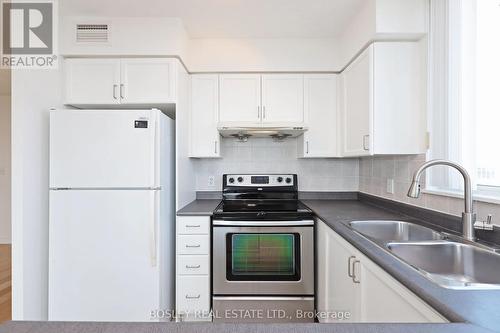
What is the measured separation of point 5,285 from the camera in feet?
9.23

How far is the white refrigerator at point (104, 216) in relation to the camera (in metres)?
1.87

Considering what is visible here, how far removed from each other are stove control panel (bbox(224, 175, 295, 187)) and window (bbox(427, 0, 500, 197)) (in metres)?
1.30

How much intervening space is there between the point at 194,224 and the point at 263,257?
0.61 m

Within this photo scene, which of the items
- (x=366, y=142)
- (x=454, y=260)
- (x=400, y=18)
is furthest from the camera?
(x=366, y=142)

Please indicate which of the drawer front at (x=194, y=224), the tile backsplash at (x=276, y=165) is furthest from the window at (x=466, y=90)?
the drawer front at (x=194, y=224)

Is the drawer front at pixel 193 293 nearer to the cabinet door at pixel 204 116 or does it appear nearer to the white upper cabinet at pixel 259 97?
the cabinet door at pixel 204 116

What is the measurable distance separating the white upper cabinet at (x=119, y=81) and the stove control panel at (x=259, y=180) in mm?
999

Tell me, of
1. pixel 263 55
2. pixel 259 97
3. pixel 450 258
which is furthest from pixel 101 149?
pixel 450 258

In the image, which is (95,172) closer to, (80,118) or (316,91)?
(80,118)

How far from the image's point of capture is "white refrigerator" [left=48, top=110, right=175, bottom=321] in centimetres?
187

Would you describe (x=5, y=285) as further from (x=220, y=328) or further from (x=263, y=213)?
(x=220, y=328)

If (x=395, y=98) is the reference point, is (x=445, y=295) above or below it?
below

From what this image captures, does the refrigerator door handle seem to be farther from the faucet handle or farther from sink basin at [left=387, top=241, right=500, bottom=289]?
the faucet handle

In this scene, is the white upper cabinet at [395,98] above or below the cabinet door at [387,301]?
above
